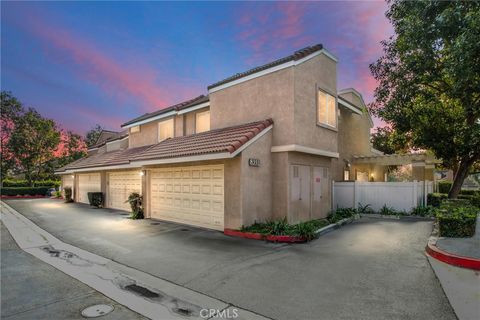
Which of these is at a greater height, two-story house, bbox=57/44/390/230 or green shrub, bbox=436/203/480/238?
two-story house, bbox=57/44/390/230

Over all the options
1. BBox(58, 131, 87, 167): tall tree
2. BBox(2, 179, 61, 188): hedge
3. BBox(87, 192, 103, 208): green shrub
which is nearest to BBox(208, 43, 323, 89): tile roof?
BBox(87, 192, 103, 208): green shrub

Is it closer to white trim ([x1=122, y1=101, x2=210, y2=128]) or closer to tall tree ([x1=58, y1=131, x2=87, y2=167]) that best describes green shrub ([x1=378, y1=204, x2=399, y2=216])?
white trim ([x1=122, y1=101, x2=210, y2=128])

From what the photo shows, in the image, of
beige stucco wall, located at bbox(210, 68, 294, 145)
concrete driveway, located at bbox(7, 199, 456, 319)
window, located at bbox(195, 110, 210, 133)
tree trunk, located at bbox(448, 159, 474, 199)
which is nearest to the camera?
concrete driveway, located at bbox(7, 199, 456, 319)

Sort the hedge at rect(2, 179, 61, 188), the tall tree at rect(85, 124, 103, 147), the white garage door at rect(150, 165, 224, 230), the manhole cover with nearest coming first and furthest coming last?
the manhole cover
the white garage door at rect(150, 165, 224, 230)
the hedge at rect(2, 179, 61, 188)
the tall tree at rect(85, 124, 103, 147)

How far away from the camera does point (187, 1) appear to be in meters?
13.0

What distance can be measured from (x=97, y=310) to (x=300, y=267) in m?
4.30

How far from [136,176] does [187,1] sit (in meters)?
10.2

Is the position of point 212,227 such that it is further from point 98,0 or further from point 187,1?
point 98,0

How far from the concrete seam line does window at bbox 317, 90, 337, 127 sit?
9.52 meters

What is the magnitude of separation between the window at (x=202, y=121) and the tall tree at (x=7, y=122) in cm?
3436

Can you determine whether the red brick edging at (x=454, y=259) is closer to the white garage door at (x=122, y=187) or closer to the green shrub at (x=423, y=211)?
the green shrub at (x=423, y=211)

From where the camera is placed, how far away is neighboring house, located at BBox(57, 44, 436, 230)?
33.3ft

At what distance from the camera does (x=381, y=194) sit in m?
14.4

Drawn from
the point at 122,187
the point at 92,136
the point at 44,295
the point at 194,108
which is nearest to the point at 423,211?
the point at 194,108
